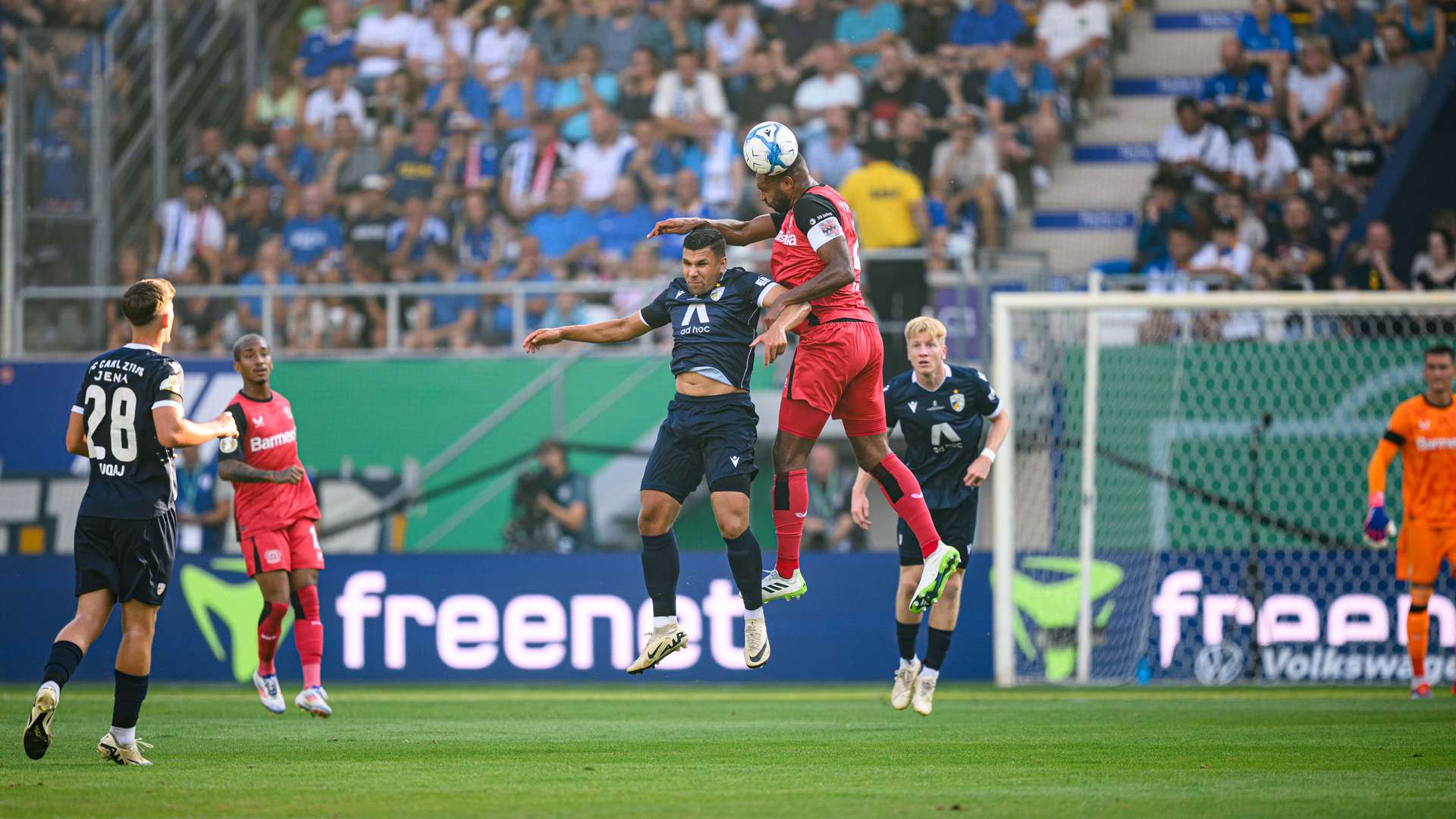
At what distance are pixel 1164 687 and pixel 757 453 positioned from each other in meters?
4.62

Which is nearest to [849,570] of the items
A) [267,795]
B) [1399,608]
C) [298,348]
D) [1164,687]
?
[1164,687]

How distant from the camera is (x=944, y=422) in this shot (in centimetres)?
1194

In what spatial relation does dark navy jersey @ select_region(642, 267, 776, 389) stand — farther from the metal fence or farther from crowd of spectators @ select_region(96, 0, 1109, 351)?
crowd of spectators @ select_region(96, 0, 1109, 351)

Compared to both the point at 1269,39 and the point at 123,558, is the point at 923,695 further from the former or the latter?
the point at 1269,39

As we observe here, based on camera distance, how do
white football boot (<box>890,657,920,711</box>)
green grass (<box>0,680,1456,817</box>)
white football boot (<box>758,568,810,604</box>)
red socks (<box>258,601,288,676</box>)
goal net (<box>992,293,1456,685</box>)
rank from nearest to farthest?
1. green grass (<box>0,680,1456,817</box>)
2. white football boot (<box>758,568,810,604</box>)
3. white football boot (<box>890,657,920,711</box>)
4. red socks (<box>258,601,288,676</box>)
5. goal net (<box>992,293,1456,685</box>)

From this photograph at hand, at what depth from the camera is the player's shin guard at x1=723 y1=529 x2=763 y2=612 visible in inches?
391

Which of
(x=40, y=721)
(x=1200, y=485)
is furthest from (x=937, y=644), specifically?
(x=40, y=721)

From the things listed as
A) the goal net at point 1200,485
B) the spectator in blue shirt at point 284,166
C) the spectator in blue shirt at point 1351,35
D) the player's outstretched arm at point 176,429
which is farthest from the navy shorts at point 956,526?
the spectator in blue shirt at point 284,166

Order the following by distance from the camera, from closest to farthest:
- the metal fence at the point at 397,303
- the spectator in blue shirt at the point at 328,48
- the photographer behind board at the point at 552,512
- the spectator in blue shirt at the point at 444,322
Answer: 1. the photographer behind board at the point at 552,512
2. the metal fence at the point at 397,303
3. the spectator in blue shirt at the point at 444,322
4. the spectator in blue shirt at the point at 328,48

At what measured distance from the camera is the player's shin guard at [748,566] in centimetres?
992

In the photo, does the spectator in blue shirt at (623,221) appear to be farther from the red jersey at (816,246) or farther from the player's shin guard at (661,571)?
the player's shin guard at (661,571)

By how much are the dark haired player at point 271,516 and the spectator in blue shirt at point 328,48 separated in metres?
10.2

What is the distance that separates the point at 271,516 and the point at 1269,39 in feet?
41.0

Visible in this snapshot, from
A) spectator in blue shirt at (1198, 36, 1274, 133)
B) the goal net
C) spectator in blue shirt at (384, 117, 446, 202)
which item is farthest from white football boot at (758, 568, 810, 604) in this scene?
spectator in blue shirt at (384, 117, 446, 202)
